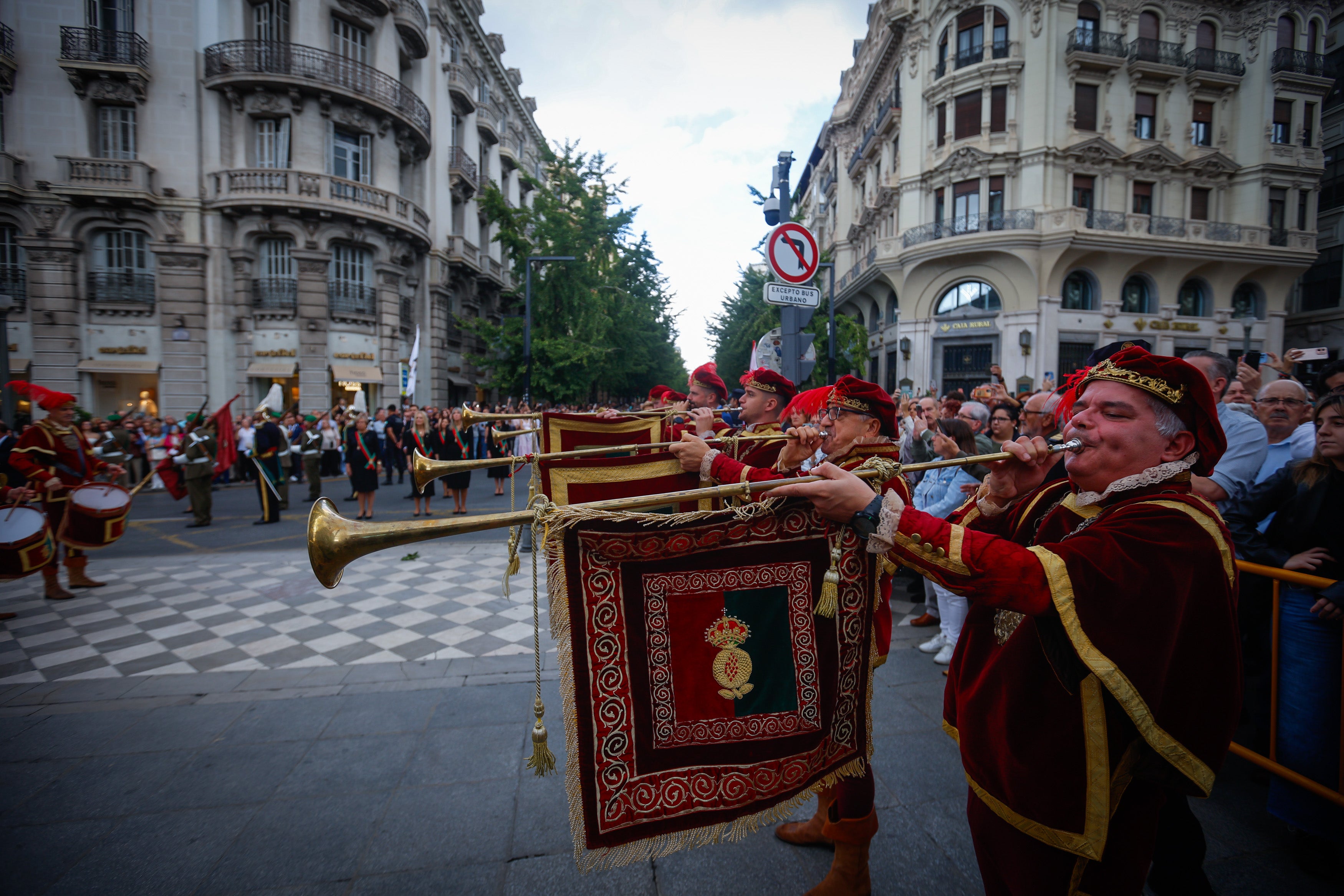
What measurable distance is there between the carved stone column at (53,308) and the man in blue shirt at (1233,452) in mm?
28644

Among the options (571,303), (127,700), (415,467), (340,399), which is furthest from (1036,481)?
(340,399)

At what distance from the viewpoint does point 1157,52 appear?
75.7ft

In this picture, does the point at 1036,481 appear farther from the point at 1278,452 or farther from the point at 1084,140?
the point at 1084,140

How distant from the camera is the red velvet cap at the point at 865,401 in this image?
9.78 feet

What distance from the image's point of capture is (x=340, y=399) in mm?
21938

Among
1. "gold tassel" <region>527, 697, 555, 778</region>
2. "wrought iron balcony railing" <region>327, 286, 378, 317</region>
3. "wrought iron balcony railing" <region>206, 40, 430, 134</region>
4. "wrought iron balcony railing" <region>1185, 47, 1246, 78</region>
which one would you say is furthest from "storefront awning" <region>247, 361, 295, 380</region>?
"wrought iron balcony railing" <region>1185, 47, 1246, 78</region>

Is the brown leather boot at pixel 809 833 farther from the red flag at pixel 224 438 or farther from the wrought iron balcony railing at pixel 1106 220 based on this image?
the wrought iron balcony railing at pixel 1106 220

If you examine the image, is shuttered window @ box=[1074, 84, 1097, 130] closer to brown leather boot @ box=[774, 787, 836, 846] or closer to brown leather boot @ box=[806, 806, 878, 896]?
brown leather boot @ box=[774, 787, 836, 846]

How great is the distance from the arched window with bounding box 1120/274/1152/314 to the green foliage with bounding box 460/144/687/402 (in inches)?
787

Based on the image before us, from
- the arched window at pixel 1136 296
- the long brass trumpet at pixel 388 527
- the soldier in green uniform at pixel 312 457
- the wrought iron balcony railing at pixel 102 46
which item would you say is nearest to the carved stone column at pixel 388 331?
the wrought iron balcony railing at pixel 102 46

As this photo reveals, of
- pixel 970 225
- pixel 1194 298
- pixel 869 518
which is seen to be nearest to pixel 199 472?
pixel 869 518

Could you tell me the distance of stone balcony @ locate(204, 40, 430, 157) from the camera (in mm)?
20094

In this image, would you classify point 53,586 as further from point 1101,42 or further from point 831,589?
point 1101,42

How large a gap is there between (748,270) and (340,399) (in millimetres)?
19629
